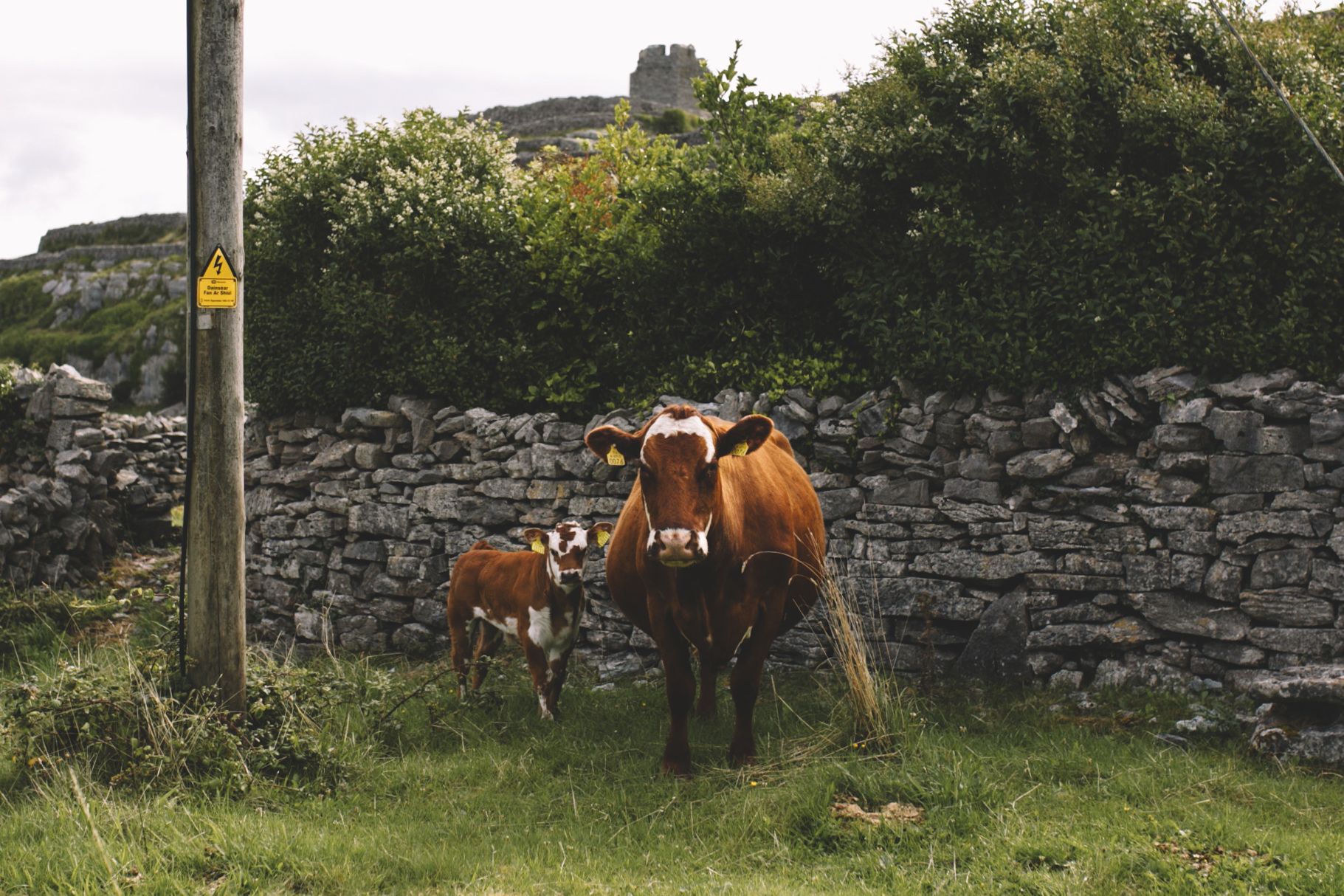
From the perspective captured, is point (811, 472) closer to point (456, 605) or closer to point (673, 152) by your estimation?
point (456, 605)

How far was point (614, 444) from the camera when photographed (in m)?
5.41

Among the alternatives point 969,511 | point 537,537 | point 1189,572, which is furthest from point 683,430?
point 1189,572

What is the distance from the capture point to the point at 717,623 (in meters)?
5.50

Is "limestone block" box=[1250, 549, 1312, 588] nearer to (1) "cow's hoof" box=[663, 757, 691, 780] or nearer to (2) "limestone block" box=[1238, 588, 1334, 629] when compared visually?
(2) "limestone block" box=[1238, 588, 1334, 629]

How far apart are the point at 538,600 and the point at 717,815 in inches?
98.6

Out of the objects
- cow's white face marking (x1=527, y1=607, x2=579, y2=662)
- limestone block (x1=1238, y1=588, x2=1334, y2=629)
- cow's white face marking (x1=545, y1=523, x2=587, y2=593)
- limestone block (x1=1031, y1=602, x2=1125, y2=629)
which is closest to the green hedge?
limestone block (x1=1238, y1=588, x2=1334, y2=629)

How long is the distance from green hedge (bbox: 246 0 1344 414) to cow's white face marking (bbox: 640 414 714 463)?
2.93 m

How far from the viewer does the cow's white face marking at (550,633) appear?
6.80m

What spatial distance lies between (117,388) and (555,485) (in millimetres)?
27899

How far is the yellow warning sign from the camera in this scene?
553cm

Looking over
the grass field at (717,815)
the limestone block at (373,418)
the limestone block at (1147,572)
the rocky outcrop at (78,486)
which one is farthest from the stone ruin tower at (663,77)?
the grass field at (717,815)

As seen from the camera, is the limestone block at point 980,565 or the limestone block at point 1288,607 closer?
the limestone block at point 1288,607

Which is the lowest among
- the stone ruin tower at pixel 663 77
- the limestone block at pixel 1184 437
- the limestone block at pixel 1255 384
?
the limestone block at pixel 1184 437

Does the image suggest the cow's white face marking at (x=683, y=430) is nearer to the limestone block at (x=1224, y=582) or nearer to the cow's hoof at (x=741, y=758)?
the cow's hoof at (x=741, y=758)
